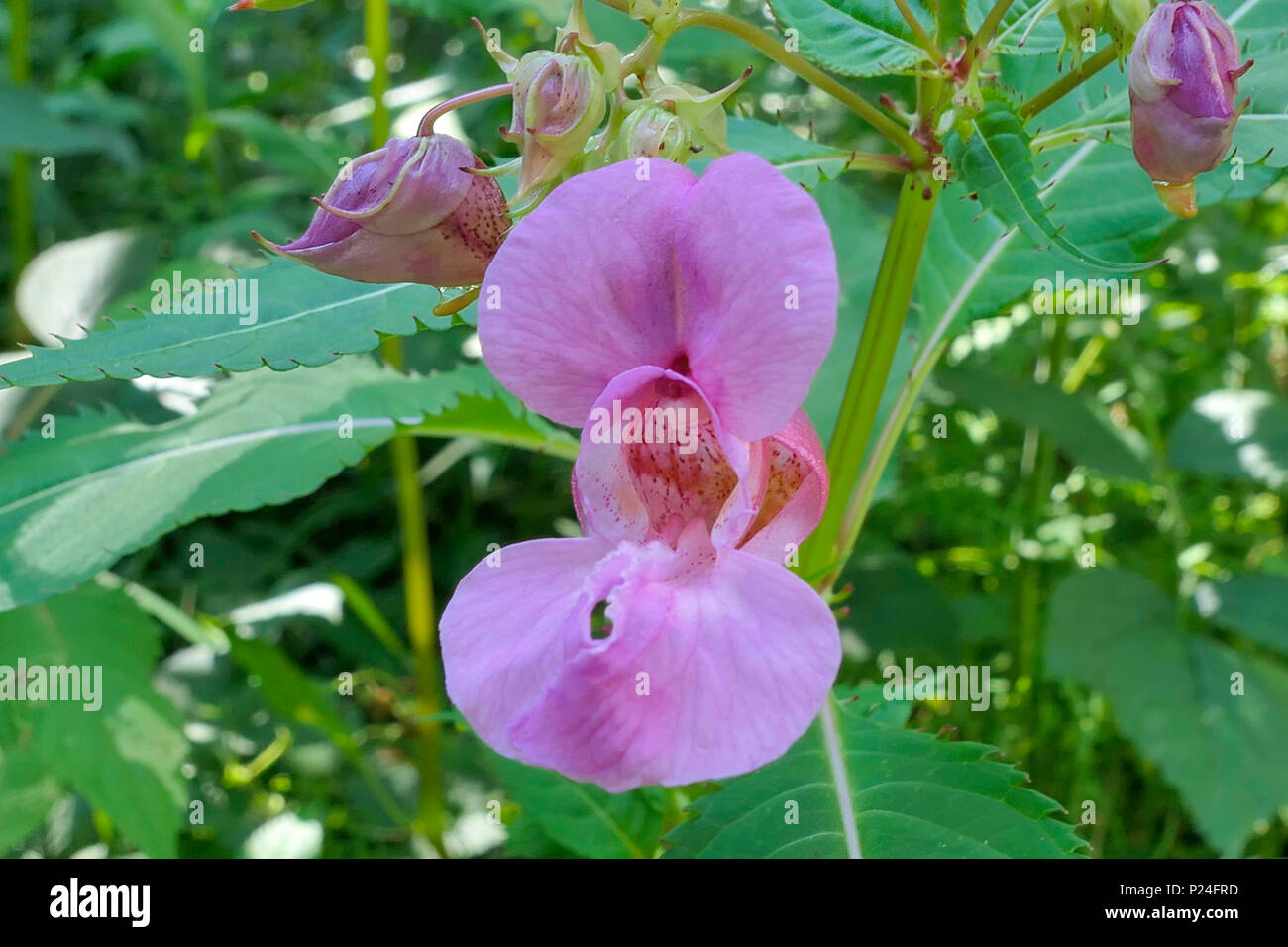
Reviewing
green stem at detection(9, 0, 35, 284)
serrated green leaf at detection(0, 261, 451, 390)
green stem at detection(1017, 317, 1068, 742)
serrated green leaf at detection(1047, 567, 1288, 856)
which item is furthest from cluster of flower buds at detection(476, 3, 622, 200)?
green stem at detection(9, 0, 35, 284)

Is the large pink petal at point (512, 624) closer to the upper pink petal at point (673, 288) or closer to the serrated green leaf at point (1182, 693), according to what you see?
the upper pink petal at point (673, 288)

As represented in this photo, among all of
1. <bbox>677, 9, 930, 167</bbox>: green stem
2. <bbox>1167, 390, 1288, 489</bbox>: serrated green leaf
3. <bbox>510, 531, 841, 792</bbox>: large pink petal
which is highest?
<bbox>1167, 390, 1288, 489</bbox>: serrated green leaf

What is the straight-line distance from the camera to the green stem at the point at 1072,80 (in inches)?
23.4

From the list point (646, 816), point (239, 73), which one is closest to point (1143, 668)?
point (646, 816)

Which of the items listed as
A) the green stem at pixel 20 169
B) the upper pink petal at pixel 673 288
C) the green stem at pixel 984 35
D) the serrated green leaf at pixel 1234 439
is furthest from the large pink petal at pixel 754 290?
the green stem at pixel 20 169

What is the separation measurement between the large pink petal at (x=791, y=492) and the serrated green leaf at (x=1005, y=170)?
146 mm

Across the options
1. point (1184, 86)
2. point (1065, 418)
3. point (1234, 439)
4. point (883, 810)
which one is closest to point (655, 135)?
point (1184, 86)

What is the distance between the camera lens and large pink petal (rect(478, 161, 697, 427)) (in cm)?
47

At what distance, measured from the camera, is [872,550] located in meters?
1.73

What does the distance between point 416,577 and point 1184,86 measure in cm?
115

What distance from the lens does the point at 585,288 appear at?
0.49m

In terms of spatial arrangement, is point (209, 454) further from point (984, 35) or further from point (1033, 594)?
point (1033, 594)

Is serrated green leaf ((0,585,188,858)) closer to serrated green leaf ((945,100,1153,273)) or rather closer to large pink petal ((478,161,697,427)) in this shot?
large pink petal ((478,161,697,427))
